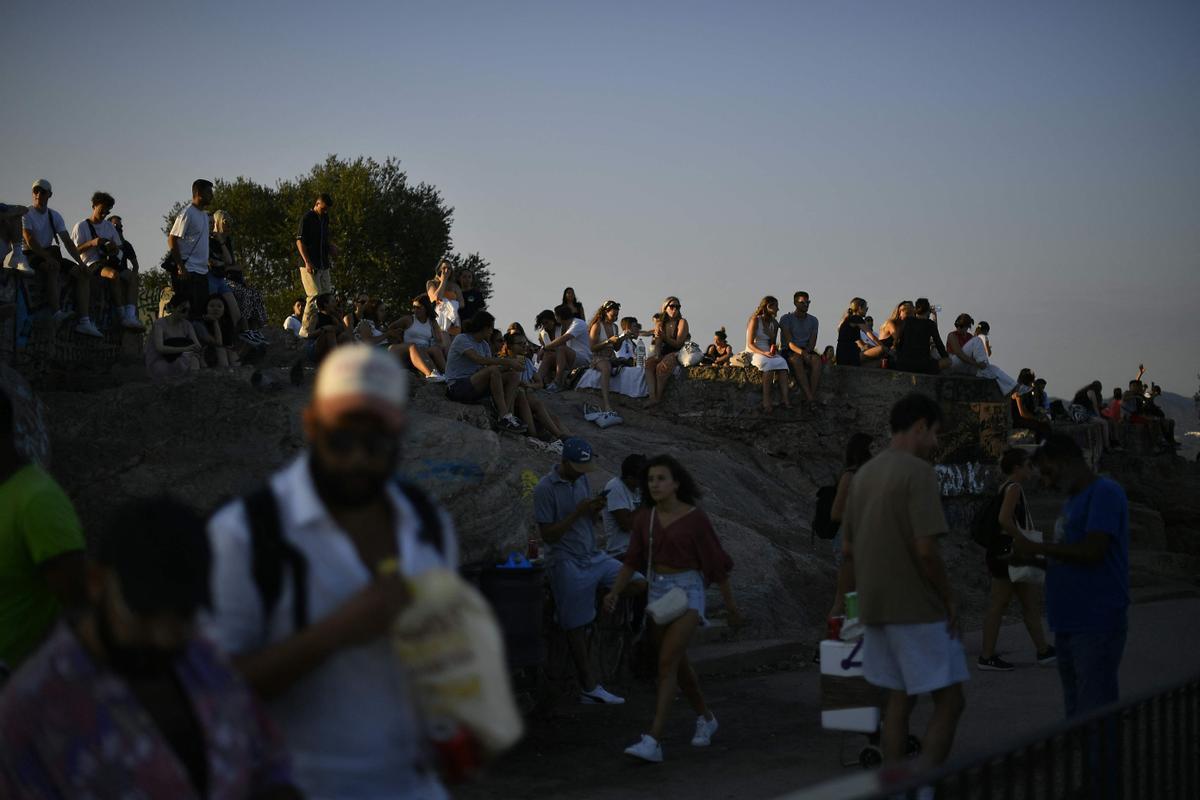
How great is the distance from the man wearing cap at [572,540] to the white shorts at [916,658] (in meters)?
3.37

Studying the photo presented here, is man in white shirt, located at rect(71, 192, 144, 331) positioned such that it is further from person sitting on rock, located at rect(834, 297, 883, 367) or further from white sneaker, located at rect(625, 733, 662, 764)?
person sitting on rock, located at rect(834, 297, 883, 367)

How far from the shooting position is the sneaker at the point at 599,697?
406 inches

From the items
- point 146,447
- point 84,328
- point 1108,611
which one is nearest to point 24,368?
point 84,328

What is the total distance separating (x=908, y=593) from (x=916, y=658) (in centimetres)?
33

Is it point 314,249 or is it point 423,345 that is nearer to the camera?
point 423,345

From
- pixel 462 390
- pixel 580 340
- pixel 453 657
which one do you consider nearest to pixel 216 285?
pixel 462 390

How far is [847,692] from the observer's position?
26.5ft

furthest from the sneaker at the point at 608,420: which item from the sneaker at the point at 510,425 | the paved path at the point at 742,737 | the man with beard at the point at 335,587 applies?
the man with beard at the point at 335,587

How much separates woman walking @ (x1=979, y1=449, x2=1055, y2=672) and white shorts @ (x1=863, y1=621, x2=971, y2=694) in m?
3.88

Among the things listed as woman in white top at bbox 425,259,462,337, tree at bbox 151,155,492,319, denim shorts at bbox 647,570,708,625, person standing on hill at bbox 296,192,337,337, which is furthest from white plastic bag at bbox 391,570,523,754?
tree at bbox 151,155,492,319

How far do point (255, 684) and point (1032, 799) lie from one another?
8.50ft

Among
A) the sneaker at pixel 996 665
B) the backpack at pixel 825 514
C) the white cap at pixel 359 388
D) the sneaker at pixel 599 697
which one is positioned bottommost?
the sneaker at pixel 599 697

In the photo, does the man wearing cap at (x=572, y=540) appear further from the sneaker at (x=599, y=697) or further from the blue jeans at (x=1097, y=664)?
the blue jeans at (x=1097, y=664)

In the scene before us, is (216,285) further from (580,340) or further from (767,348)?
(767,348)
